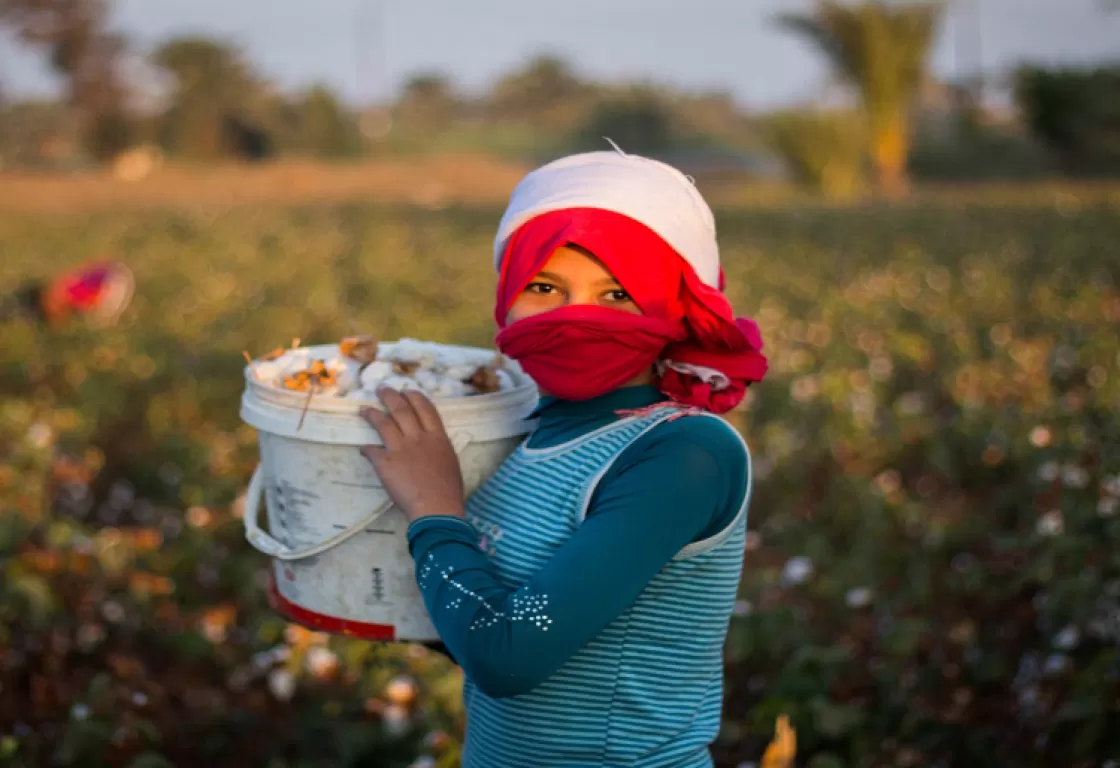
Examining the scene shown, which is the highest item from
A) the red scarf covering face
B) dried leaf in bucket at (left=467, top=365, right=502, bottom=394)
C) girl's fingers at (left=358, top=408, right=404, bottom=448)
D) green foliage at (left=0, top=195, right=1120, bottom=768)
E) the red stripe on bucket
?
the red scarf covering face

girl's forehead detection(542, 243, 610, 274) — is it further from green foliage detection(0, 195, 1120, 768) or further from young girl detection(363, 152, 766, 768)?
green foliage detection(0, 195, 1120, 768)

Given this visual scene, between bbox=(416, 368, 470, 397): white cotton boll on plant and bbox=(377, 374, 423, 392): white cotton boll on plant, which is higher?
bbox=(377, 374, 423, 392): white cotton boll on plant

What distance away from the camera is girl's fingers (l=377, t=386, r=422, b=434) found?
1.70 m

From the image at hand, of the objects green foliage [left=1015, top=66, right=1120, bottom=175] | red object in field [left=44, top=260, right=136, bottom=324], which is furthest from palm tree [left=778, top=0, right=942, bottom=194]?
red object in field [left=44, top=260, right=136, bottom=324]

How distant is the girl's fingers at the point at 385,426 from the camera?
1.69 meters

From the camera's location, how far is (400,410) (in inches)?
67.5

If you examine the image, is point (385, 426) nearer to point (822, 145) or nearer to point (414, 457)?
point (414, 457)

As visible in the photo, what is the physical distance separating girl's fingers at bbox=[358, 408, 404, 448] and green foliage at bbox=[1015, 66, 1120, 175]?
95.4 ft

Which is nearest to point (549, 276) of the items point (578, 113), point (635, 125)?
point (635, 125)

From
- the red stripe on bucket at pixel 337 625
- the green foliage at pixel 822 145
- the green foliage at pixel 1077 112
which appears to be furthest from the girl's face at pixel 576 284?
the green foliage at pixel 1077 112

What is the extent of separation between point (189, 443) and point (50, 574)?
4.54 feet

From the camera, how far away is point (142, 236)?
13125 millimetres

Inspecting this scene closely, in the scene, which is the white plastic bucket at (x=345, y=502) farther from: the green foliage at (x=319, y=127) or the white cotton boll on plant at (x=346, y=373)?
the green foliage at (x=319, y=127)

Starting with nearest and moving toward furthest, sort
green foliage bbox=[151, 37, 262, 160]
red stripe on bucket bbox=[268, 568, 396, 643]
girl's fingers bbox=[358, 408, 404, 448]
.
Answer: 1. girl's fingers bbox=[358, 408, 404, 448]
2. red stripe on bucket bbox=[268, 568, 396, 643]
3. green foliage bbox=[151, 37, 262, 160]
